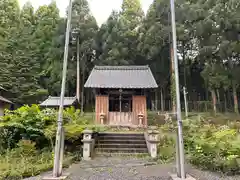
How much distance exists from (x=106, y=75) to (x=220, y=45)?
859 cm

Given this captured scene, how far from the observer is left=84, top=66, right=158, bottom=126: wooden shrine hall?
1072 centimetres

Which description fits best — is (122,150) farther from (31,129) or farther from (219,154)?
(219,154)

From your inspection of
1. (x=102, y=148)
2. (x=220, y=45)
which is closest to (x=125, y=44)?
(x=220, y=45)

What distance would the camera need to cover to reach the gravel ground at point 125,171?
3850 mm

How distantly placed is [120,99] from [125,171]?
22.5 ft

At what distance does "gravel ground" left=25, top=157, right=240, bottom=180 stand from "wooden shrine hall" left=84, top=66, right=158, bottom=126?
518 centimetres

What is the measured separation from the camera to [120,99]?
11062 millimetres

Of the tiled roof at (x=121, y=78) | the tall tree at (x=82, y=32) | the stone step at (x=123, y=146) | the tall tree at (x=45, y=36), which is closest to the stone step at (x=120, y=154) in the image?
the stone step at (x=123, y=146)

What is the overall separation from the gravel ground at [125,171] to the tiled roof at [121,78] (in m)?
5.97

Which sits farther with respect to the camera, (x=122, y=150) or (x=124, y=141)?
(x=124, y=141)

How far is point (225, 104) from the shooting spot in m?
16.3

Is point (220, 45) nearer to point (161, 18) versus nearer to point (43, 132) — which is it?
point (161, 18)

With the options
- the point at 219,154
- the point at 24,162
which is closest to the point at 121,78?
the point at 24,162

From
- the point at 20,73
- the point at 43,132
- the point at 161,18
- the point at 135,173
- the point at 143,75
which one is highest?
the point at 161,18
